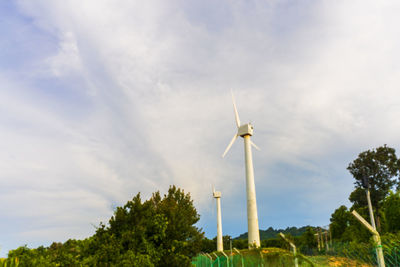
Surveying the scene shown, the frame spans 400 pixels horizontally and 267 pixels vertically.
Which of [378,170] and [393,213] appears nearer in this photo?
[393,213]

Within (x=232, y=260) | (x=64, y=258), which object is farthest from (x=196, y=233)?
(x=64, y=258)

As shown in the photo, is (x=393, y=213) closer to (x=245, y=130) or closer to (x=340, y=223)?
(x=245, y=130)

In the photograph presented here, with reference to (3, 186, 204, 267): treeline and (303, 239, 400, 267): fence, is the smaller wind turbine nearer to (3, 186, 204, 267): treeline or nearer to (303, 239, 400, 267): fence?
(3, 186, 204, 267): treeline

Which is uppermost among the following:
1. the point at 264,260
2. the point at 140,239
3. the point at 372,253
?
the point at 140,239

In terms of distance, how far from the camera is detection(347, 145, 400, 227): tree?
160 feet

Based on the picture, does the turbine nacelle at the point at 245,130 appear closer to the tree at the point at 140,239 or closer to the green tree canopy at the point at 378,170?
the green tree canopy at the point at 378,170

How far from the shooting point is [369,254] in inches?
374

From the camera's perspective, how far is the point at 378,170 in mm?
49781

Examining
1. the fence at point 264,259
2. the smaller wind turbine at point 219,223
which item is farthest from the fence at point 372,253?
the smaller wind turbine at point 219,223

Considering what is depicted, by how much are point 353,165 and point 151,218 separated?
41218mm

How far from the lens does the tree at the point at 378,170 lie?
4891cm

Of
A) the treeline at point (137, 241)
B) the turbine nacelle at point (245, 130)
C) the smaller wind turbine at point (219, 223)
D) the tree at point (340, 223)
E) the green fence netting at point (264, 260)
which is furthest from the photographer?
the smaller wind turbine at point (219, 223)

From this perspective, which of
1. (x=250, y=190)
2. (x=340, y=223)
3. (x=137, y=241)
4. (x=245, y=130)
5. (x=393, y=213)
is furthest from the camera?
(x=340, y=223)

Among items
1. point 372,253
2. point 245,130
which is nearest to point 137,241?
point 372,253
